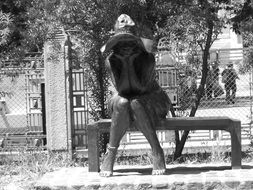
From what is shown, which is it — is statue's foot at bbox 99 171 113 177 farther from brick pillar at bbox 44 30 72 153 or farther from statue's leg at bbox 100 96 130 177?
brick pillar at bbox 44 30 72 153

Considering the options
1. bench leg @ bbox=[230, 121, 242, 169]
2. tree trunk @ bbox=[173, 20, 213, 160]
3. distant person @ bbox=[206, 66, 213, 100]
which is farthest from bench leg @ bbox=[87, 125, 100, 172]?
distant person @ bbox=[206, 66, 213, 100]

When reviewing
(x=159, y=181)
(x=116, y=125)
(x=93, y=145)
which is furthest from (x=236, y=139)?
(x=93, y=145)

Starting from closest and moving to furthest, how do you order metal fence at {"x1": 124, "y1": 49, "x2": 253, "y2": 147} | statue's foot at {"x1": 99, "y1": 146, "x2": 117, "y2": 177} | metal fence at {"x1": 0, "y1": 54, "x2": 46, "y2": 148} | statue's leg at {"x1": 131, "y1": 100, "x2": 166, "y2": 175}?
statue's leg at {"x1": 131, "y1": 100, "x2": 166, "y2": 175}
statue's foot at {"x1": 99, "y1": 146, "x2": 117, "y2": 177}
metal fence at {"x1": 124, "y1": 49, "x2": 253, "y2": 147}
metal fence at {"x1": 0, "y1": 54, "x2": 46, "y2": 148}

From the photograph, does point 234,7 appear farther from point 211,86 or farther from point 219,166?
point 219,166

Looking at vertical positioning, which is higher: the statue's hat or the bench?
the statue's hat

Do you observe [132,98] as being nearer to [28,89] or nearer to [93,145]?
[93,145]

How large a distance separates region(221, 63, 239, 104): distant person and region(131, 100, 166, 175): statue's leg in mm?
3653

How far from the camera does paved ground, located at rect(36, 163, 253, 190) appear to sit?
599 centimetres

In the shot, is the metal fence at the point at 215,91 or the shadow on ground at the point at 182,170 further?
the metal fence at the point at 215,91

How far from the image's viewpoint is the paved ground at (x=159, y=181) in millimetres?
5992

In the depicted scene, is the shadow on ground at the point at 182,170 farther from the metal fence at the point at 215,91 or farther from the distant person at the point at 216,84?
the distant person at the point at 216,84

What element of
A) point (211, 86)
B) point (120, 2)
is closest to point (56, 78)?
point (120, 2)

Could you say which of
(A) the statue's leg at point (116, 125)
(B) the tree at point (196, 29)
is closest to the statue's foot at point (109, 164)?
(A) the statue's leg at point (116, 125)

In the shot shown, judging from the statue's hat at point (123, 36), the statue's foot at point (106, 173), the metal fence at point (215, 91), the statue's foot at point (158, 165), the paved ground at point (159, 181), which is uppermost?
the statue's hat at point (123, 36)
